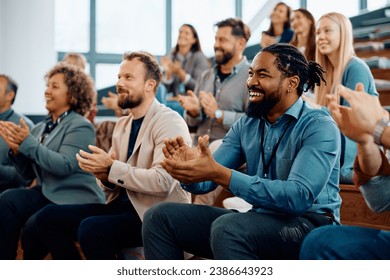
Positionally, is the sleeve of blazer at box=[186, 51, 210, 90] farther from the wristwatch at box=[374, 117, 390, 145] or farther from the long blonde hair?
the wristwatch at box=[374, 117, 390, 145]

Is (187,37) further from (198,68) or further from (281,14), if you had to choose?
(281,14)

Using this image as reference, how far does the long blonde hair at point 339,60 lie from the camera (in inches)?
99.7

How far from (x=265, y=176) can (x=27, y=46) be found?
458 centimetres

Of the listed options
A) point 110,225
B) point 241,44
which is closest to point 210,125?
point 241,44

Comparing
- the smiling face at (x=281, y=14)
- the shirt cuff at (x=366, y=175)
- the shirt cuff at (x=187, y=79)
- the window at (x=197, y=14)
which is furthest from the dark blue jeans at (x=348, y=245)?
the window at (x=197, y=14)

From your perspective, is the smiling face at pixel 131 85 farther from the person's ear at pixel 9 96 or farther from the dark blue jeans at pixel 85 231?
the person's ear at pixel 9 96

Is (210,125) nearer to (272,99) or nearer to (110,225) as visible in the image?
(110,225)

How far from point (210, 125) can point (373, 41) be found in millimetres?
1641

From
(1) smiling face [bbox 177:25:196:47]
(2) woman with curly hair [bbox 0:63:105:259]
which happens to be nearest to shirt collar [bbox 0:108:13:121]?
(2) woman with curly hair [bbox 0:63:105:259]

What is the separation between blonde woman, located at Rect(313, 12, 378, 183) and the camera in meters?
2.44

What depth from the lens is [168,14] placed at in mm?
7398

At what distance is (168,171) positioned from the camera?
62.4 inches

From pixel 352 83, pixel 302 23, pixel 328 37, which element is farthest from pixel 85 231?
pixel 302 23

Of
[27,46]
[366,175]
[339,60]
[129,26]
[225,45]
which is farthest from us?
[129,26]
